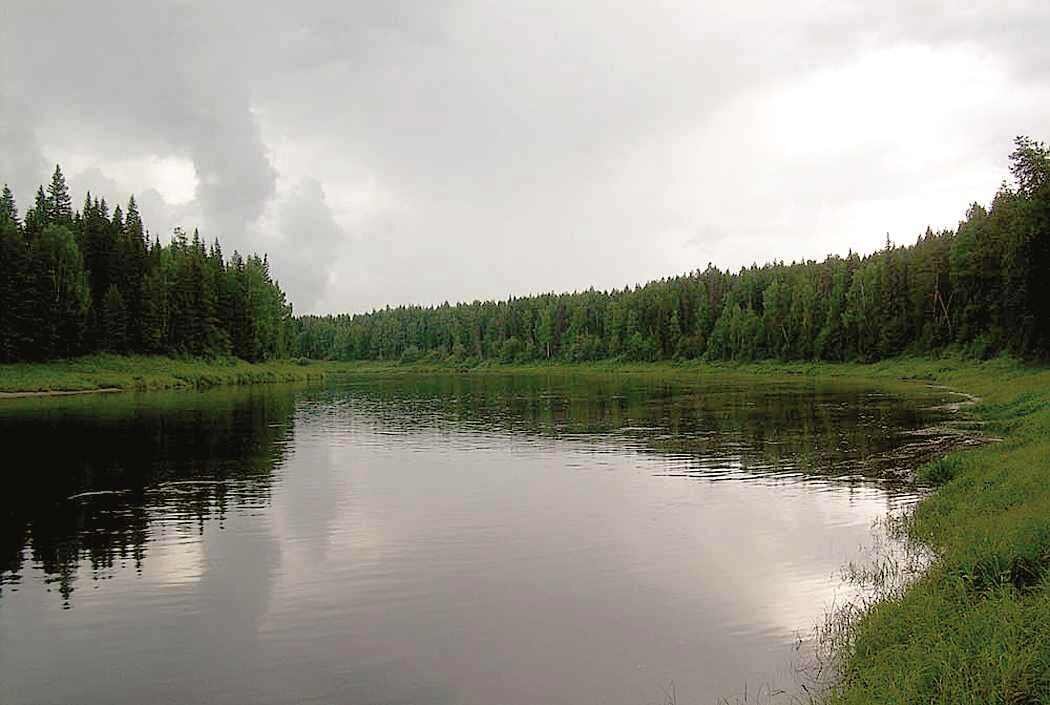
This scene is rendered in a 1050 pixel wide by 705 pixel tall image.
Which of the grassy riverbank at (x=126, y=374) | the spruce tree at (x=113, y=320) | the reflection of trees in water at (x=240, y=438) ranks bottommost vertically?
the reflection of trees in water at (x=240, y=438)

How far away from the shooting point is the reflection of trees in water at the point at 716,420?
1475 inches

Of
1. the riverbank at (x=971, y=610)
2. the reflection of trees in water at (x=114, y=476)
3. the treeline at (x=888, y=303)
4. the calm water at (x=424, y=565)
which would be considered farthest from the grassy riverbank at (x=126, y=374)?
the treeline at (x=888, y=303)

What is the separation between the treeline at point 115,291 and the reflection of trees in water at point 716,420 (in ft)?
116

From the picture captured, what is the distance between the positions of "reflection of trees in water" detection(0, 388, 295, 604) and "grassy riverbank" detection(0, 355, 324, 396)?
22123 millimetres

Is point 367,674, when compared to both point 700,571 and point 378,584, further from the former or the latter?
point 700,571

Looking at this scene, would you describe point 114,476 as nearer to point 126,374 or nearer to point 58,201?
point 126,374

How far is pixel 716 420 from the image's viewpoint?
54250 mm

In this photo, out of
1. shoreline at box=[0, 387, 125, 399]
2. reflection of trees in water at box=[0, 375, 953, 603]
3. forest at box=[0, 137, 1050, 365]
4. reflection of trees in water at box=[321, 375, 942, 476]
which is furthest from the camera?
shoreline at box=[0, 387, 125, 399]

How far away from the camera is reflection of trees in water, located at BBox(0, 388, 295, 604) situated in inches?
845

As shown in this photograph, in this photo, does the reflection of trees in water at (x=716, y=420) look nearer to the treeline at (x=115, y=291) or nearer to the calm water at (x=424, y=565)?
the calm water at (x=424, y=565)

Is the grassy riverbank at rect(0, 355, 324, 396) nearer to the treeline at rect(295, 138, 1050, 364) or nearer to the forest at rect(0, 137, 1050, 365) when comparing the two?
the forest at rect(0, 137, 1050, 365)

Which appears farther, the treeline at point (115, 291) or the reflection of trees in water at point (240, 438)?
the treeline at point (115, 291)

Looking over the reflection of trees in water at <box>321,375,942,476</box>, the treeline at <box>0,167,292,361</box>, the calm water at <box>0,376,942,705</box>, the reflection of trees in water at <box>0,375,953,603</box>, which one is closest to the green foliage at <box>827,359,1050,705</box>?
the calm water at <box>0,376,942,705</box>

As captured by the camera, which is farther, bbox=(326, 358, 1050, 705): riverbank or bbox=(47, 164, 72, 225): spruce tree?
bbox=(47, 164, 72, 225): spruce tree
